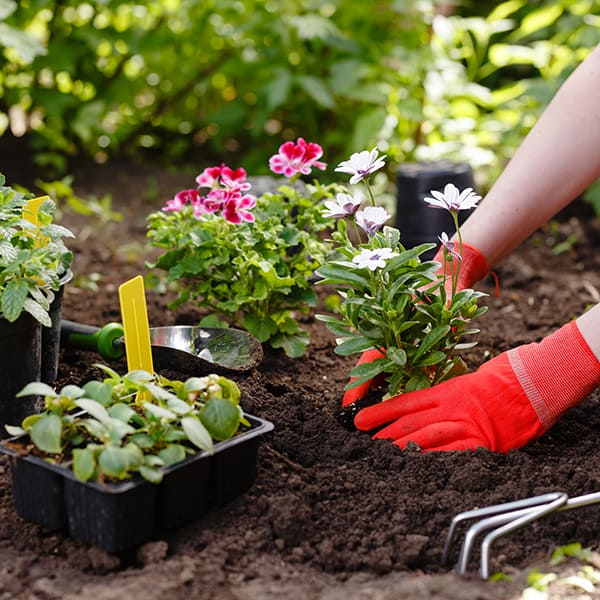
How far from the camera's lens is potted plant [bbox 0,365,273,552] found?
1.43 m

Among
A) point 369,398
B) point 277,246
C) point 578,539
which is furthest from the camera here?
point 277,246

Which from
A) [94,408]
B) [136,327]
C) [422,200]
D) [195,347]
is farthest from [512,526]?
[422,200]

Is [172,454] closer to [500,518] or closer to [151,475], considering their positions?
[151,475]

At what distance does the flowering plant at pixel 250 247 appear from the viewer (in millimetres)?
2102

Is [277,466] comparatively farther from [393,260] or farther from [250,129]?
[250,129]

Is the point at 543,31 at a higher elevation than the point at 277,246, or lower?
higher

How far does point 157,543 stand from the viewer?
1479 millimetres

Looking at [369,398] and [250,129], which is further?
[250,129]

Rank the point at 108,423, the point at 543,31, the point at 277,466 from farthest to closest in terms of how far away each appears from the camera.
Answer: the point at 543,31
the point at 277,466
the point at 108,423

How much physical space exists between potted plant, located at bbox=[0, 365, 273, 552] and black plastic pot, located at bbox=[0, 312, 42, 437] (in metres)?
0.25

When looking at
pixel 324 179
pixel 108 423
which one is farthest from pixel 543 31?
pixel 108 423

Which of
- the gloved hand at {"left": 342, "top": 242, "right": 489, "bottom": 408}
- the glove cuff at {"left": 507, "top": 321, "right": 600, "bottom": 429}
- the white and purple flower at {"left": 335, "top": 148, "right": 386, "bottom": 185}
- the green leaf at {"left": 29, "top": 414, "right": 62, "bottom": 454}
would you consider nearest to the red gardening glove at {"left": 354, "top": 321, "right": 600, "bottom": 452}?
the glove cuff at {"left": 507, "top": 321, "right": 600, "bottom": 429}

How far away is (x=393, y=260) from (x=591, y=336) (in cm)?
44

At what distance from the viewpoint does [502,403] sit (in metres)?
1.82
